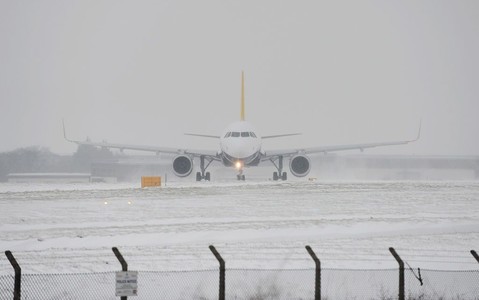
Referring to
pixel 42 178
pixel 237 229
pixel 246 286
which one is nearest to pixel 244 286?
pixel 246 286

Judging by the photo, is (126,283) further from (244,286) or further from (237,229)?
(237,229)

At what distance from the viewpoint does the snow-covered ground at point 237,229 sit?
1997cm

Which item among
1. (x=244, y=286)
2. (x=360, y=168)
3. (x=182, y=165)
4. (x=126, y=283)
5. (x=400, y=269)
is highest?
(x=360, y=168)

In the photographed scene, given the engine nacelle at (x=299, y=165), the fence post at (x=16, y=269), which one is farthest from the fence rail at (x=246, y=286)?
the engine nacelle at (x=299, y=165)

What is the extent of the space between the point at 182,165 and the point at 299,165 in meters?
9.22

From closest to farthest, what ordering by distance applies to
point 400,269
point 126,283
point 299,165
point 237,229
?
point 126,283 < point 400,269 < point 237,229 < point 299,165

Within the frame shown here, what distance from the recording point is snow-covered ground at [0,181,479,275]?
19969 millimetres

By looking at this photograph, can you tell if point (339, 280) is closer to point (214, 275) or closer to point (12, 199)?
point (214, 275)

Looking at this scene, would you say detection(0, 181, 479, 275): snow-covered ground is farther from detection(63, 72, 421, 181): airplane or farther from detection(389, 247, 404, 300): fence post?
detection(63, 72, 421, 181): airplane

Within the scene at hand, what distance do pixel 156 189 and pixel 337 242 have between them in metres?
20.1

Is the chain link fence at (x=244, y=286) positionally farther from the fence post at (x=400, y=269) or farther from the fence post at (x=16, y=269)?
the fence post at (x=16, y=269)

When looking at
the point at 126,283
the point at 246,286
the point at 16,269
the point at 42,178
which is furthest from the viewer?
the point at 42,178

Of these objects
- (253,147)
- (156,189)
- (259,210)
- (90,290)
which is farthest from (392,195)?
(90,290)

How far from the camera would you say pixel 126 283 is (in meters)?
12.5
